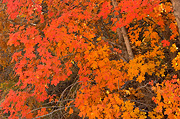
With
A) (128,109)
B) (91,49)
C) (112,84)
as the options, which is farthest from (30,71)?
(128,109)

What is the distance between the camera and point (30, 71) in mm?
4441

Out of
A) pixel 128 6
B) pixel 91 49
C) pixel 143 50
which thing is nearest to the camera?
pixel 128 6

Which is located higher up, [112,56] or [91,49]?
[91,49]

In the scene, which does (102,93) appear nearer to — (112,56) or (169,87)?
(112,56)

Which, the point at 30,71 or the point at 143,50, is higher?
the point at 30,71

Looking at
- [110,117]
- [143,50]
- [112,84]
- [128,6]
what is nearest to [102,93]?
[112,84]

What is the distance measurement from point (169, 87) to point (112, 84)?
154cm

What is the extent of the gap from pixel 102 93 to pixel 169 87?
88.6 inches

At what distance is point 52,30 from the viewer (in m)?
4.34

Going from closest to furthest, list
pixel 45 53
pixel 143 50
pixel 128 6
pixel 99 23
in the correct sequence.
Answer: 1. pixel 128 6
2. pixel 45 53
3. pixel 143 50
4. pixel 99 23

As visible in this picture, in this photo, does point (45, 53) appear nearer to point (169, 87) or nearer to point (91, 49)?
point (91, 49)

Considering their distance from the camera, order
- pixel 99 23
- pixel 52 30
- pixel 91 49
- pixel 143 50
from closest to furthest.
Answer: pixel 52 30
pixel 91 49
pixel 143 50
pixel 99 23

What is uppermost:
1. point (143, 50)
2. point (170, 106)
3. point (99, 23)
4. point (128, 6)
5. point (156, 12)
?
point (99, 23)

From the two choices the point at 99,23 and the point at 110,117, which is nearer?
the point at 110,117
